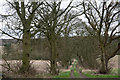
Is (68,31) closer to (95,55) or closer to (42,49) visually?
(42,49)

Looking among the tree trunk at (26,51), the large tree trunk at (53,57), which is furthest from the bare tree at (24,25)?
the large tree trunk at (53,57)

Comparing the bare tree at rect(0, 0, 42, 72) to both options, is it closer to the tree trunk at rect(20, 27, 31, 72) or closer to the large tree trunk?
the tree trunk at rect(20, 27, 31, 72)

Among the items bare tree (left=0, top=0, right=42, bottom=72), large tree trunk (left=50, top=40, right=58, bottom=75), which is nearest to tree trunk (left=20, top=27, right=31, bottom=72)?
bare tree (left=0, top=0, right=42, bottom=72)

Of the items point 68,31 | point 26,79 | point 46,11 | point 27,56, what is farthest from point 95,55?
point 26,79

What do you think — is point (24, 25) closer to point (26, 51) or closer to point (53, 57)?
point (26, 51)

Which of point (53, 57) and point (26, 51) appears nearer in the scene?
point (26, 51)

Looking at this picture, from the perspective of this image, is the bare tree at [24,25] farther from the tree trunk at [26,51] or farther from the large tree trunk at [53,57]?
the large tree trunk at [53,57]

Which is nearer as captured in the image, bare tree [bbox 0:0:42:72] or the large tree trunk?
bare tree [bbox 0:0:42:72]

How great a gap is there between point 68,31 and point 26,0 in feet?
40.3

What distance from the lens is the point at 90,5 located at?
18312 millimetres

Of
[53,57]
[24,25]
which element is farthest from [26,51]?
[53,57]

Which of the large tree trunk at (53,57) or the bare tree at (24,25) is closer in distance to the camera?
the bare tree at (24,25)

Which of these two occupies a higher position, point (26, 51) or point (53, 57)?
point (26, 51)

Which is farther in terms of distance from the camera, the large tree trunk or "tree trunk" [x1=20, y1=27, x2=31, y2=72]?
the large tree trunk
